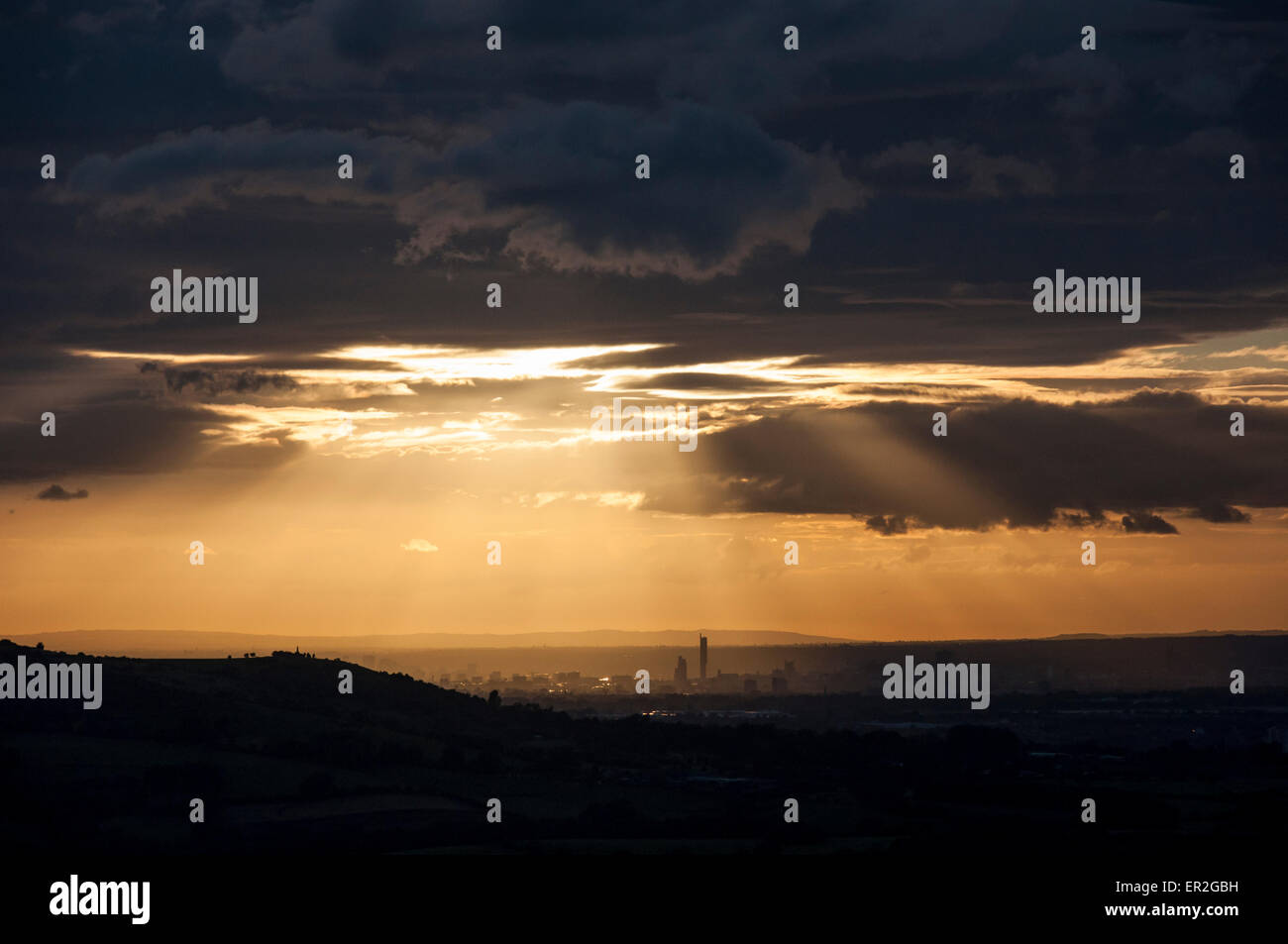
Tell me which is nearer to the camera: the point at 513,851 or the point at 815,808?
the point at 513,851
